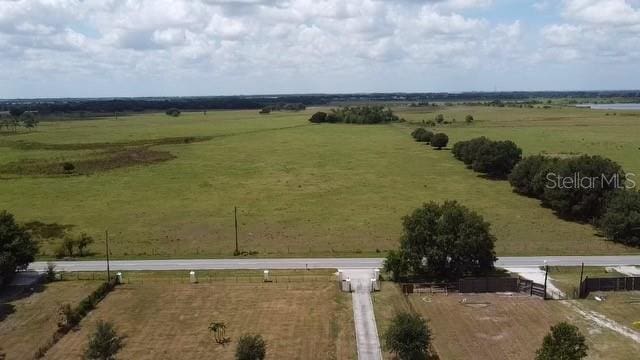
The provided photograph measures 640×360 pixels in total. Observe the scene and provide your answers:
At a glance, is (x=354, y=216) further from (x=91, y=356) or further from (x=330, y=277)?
(x=91, y=356)

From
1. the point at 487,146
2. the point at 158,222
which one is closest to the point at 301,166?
the point at 487,146

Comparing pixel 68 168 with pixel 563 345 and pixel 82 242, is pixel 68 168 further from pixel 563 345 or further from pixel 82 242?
pixel 563 345

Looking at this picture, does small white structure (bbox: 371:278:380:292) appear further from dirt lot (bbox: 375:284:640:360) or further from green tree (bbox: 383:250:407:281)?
green tree (bbox: 383:250:407:281)

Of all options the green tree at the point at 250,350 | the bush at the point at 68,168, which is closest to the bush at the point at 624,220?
the green tree at the point at 250,350

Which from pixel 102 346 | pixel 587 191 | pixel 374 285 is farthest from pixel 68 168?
pixel 587 191

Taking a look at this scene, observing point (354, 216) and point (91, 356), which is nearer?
point (91, 356)

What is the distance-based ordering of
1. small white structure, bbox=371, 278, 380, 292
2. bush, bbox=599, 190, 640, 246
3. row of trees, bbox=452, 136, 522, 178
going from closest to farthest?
1. small white structure, bbox=371, 278, 380, 292
2. bush, bbox=599, 190, 640, 246
3. row of trees, bbox=452, 136, 522, 178

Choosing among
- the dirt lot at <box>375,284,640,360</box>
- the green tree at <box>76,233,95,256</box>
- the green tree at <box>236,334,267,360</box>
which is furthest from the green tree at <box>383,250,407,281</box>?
the green tree at <box>76,233,95,256</box>
